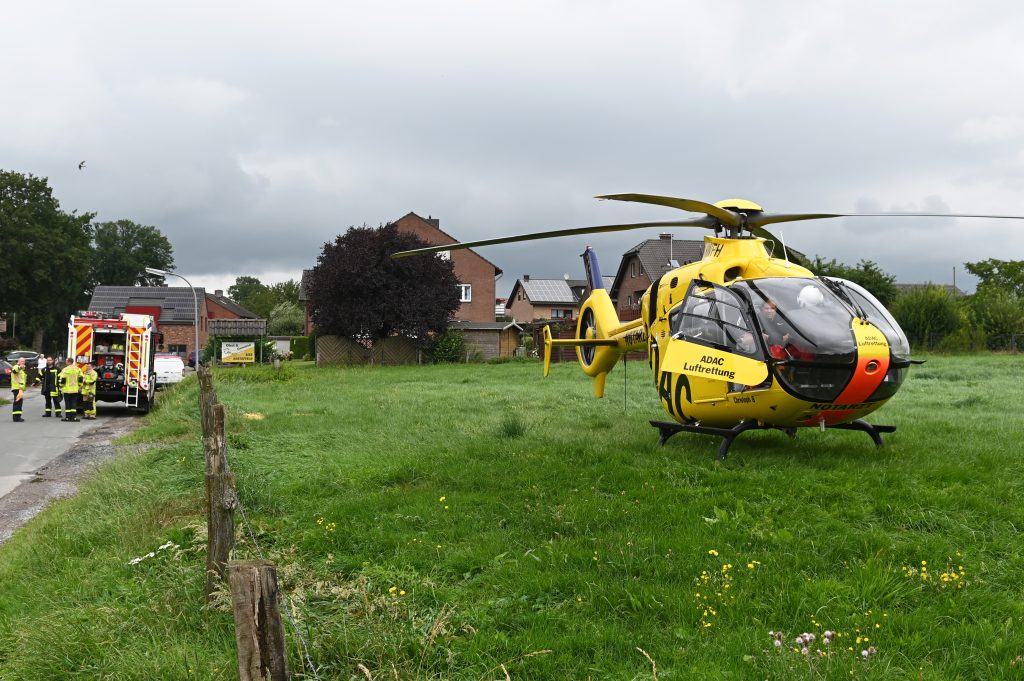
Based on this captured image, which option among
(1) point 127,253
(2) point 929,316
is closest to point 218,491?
(2) point 929,316

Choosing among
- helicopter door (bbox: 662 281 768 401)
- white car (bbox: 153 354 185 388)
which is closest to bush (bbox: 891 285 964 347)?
white car (bbox: 153 354 185 388)

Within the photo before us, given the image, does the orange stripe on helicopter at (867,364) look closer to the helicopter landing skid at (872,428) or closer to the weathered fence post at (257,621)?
the helicopter landing skid at (872,428)

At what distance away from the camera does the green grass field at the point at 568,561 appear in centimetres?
454

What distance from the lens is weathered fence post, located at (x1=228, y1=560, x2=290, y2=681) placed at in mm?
3396

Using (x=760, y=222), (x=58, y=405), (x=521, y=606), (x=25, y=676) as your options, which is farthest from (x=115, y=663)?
(x=58, y=405)

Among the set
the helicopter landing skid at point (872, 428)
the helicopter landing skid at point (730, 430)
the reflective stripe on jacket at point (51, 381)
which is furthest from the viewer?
the reflective stripe on jacket at point (51, 381)

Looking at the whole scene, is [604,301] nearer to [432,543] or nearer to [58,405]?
[432,543]

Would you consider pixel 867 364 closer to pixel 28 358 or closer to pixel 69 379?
pixel 69 379

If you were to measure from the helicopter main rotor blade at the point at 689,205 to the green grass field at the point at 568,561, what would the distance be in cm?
284

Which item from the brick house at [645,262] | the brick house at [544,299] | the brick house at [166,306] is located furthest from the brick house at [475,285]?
the brick house at [166,306]

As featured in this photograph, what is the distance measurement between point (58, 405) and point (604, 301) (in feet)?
60.0

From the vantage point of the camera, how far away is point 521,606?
5.28 metres

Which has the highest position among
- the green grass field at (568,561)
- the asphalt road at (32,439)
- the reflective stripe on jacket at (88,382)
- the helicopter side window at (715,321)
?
the helicopter side window at (715,321)

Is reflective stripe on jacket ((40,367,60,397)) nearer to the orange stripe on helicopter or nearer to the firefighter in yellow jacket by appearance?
the firefighter in yellow jacket
